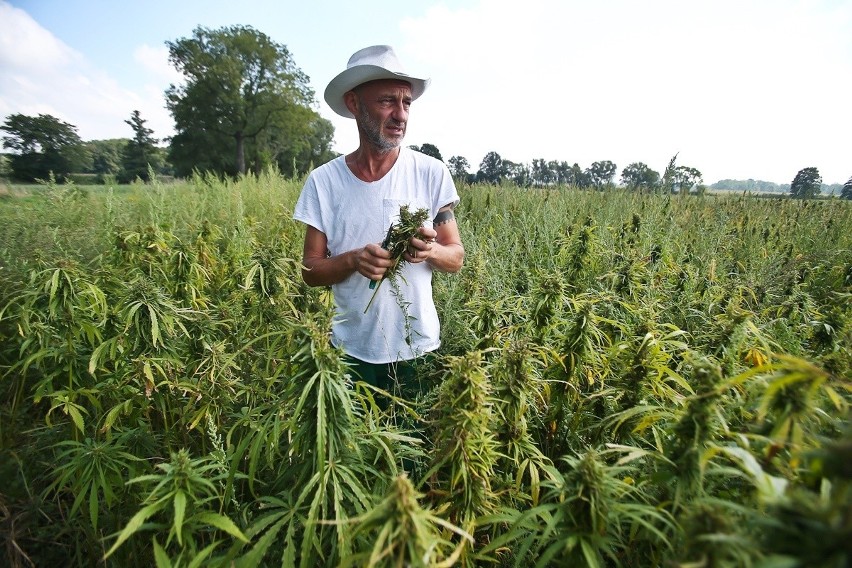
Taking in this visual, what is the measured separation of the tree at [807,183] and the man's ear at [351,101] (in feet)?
23.3

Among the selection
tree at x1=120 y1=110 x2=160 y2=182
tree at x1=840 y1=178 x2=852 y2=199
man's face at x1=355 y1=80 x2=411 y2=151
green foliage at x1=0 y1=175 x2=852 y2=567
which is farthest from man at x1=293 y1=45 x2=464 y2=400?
Answer: tree at x1=120 y1=110 x2=160 y2=182

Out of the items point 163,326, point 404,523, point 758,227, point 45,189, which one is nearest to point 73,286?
point 163,326

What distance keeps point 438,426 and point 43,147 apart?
9.12m

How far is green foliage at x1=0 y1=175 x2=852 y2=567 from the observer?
0.74 meters

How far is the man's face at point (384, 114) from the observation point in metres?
2.10

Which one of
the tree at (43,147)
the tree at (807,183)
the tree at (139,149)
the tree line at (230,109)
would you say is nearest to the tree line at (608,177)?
the tree at (807,183)

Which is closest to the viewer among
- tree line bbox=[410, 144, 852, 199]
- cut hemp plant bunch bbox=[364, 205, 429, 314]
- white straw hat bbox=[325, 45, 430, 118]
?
cut hemp plant bunch bbox=[364, 205, 429, 314]

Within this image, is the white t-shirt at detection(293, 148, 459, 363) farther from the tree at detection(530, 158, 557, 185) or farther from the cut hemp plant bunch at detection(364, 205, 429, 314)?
the tree at detection(530, 158, 557, 185)

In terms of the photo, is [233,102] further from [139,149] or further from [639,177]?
[639,177]

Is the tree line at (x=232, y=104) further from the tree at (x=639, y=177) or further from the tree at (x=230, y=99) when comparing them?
the tree at (x=639, y=177)

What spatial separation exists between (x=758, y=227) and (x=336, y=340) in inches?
206

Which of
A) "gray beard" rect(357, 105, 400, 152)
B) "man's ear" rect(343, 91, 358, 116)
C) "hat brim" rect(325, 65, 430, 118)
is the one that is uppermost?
"hat brim" rect(325, 65, 430, 118)

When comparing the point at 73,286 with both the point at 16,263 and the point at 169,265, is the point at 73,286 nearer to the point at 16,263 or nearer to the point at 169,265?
the point at 169,265

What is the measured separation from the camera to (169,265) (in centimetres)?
260
